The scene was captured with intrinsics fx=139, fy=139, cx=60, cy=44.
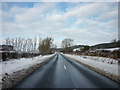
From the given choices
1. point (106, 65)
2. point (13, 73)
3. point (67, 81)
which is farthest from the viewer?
point (106, 65)

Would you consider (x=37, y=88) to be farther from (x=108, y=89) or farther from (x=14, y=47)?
(x=14, y=47)

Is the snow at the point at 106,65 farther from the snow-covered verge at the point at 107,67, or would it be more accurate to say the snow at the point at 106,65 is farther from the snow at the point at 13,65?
the snow at the point at 13,65

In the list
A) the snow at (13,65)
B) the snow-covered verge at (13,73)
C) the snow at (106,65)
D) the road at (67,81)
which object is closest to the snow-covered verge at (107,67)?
the snow at (106,65)

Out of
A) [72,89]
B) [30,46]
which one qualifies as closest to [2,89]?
[72,89]

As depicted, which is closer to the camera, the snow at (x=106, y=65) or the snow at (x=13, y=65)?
the snow at (x=106, y=65)

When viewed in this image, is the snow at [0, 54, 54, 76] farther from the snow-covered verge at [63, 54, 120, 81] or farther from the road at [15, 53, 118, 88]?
the snow-covered verge at [63, 54, 120, 81]

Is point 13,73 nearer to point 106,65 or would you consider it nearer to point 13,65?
point 13,65

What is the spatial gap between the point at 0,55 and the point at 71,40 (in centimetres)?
9003

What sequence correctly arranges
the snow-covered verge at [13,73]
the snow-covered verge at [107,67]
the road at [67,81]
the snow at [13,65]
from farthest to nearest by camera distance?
the snow at [13,65], the snow-covered verge at [107,67], the snow-covered verge at [13,73], the road at [67,81]

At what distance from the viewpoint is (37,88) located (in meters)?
7.53

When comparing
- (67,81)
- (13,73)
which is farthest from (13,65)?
(67,81)

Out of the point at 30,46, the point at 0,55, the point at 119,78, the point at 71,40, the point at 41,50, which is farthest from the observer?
the point at 71,40

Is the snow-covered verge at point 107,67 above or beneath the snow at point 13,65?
above

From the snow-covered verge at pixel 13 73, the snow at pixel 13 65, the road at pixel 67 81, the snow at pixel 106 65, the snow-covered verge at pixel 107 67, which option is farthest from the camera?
the snow at pixel 13 65
